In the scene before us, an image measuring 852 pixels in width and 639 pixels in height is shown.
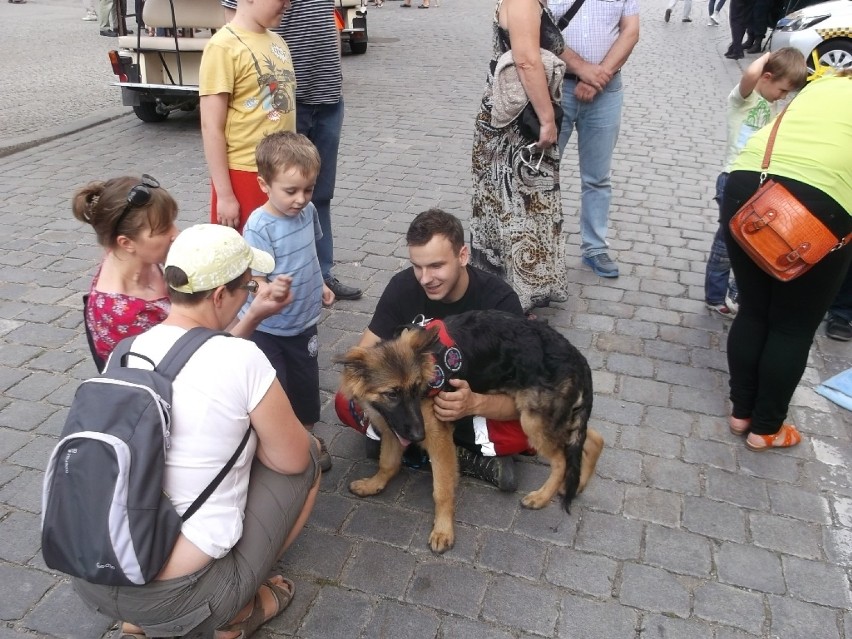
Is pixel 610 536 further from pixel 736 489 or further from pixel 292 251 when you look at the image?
pixel 292 251

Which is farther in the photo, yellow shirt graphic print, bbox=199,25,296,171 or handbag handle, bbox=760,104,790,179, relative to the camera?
yellow shirt graphic print, bbox=199,25,296,171

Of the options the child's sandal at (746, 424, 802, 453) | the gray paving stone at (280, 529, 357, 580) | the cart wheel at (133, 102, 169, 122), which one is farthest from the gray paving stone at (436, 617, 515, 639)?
the cart wheel at (133, 102, 169, 122)

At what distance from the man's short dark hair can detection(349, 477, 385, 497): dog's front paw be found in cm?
117

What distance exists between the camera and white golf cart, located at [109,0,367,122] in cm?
852

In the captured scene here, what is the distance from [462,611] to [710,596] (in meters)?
1.01

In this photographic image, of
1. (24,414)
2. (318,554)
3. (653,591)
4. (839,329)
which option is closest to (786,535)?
(653,591)

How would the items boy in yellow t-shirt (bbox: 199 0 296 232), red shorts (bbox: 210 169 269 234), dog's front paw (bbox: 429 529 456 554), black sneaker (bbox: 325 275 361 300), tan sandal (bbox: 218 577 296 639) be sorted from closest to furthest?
tan sandal (bbox: 218 577 296 639) → dog's front paw (bbox: 429 529 456 554) → boy in yellow t-shirt (bbox: 199 0 296 232) → red shorts (bbox: 210 169 269 234) → black sneaker (bbox: 325 275 361 300)

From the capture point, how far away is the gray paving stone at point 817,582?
2.73 metres

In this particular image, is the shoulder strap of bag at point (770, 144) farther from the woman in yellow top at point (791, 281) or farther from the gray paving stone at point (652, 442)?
the gray paving stone at point (652, 442)

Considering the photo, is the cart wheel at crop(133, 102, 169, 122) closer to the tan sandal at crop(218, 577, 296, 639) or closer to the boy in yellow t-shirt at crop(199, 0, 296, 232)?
the boy in yellow t-shirt at crop(199, 0, 296, 232)

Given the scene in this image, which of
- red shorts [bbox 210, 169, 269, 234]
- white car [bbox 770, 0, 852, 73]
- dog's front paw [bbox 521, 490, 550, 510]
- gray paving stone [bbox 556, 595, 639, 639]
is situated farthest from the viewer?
white car [bbox 770, 0, 852, 73]

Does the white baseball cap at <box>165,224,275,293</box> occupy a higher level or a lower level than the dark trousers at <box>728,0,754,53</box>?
lower

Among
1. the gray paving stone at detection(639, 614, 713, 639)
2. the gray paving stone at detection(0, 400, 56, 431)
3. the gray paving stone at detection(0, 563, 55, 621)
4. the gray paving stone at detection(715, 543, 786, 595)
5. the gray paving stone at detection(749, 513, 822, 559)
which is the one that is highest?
the gray paving stone at detection(749, 513, 822, 559)

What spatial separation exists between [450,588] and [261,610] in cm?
76
